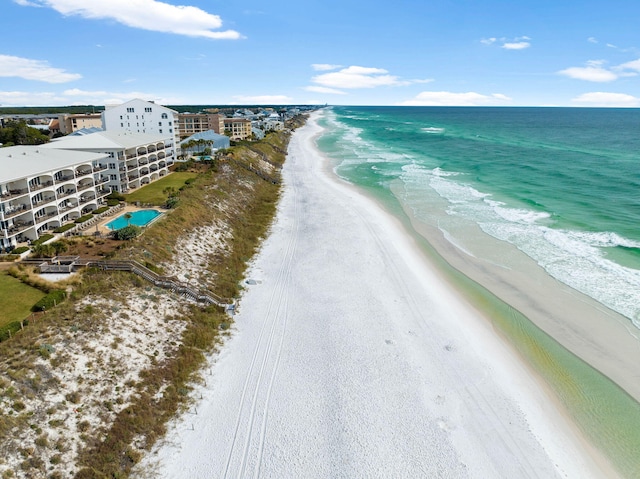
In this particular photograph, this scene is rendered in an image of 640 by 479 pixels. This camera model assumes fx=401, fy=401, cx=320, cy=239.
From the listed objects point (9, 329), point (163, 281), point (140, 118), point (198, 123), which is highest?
point (140, 118)

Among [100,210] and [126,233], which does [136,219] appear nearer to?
[100,210]

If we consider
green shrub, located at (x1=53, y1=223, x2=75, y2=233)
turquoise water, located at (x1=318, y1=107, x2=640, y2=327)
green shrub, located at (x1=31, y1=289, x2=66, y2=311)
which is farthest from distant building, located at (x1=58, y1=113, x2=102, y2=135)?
green shrub, located at (x1=31, y1=289, x2=66, y2=311)

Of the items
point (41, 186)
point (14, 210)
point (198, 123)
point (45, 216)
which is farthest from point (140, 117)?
point (14, 210)

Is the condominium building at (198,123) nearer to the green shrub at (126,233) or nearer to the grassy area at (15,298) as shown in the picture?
the green shrub at (126,233)

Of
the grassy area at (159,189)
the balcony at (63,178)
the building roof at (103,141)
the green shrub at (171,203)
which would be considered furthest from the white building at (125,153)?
the green shrub at (171,203)

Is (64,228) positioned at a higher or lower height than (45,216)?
lower

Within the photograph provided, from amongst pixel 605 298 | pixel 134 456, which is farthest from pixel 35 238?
pixel 605 298

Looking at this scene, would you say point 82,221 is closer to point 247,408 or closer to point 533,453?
point 247,408
